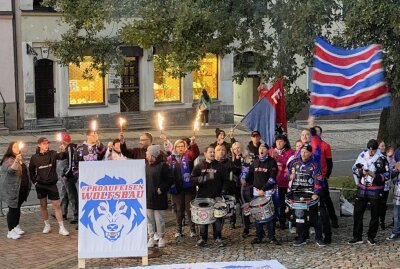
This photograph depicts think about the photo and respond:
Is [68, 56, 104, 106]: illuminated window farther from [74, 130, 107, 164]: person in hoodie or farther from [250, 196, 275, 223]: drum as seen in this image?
[250, 196, 275, 223]: drum

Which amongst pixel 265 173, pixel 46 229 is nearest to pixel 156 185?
pixel 265 173

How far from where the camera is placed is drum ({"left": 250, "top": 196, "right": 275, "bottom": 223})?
10.6m

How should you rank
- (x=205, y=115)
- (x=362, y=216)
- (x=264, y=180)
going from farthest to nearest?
(x=205, y=115) < (x=264, y=180) < (x=362, y=216)

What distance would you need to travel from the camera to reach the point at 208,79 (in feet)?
93.7

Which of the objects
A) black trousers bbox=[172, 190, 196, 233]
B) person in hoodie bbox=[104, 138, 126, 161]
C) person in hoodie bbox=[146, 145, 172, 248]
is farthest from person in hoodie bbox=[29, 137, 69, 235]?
black trousers bbox=[172, 190, 196, 233]

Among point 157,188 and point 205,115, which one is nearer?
point 157,188

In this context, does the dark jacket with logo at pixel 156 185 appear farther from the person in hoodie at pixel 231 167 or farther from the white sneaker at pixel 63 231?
the white sneaker at pixel 63 231

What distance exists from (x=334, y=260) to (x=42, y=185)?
4.94 m

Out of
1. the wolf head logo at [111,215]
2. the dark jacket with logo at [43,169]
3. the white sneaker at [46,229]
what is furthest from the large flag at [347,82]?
the white sneaker at [46,229]

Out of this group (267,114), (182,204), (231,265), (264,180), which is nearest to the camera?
(231,265)

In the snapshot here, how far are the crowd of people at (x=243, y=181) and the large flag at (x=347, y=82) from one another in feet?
4.74

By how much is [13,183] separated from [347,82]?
5672 millimetres

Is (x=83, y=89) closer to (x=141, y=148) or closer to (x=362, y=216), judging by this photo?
(x=141, y=148)

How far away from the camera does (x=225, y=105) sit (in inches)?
1129
